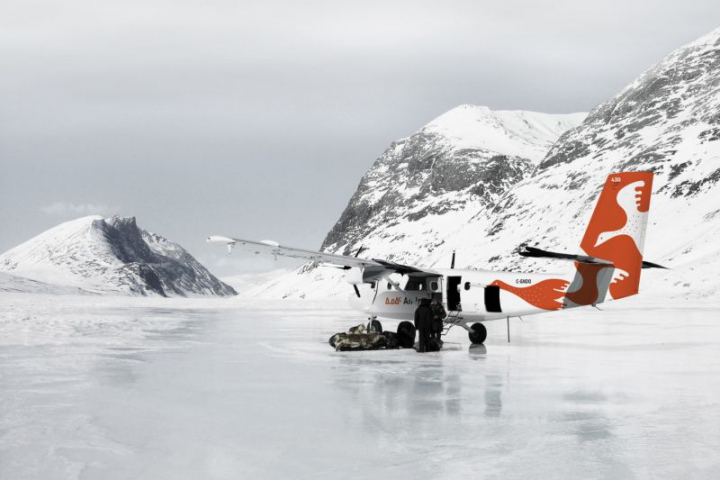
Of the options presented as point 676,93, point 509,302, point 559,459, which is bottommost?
point 559,459

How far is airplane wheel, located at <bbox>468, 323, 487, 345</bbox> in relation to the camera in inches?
915

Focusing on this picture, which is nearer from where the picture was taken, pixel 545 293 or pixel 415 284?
pixel 545 293

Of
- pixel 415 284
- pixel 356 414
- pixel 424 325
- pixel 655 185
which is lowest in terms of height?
pixel 356 414

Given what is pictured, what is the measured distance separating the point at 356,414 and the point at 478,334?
1374cm

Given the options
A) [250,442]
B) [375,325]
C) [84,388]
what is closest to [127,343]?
[375,325]

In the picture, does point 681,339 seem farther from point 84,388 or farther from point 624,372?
point 84,388

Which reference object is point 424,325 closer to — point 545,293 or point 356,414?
point 545,293

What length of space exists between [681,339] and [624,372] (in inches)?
417

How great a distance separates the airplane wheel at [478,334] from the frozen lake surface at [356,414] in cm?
336

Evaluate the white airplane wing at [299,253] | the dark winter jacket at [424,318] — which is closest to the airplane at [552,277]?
the white airplane wing at [299,253]

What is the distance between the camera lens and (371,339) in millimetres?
20922

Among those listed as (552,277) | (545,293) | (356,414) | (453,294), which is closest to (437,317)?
(453,294)

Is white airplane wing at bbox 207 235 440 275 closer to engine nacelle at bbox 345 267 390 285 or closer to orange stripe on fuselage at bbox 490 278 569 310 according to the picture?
engine nacelle at bbox 345 267 390 285

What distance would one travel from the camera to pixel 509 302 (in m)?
22.2
